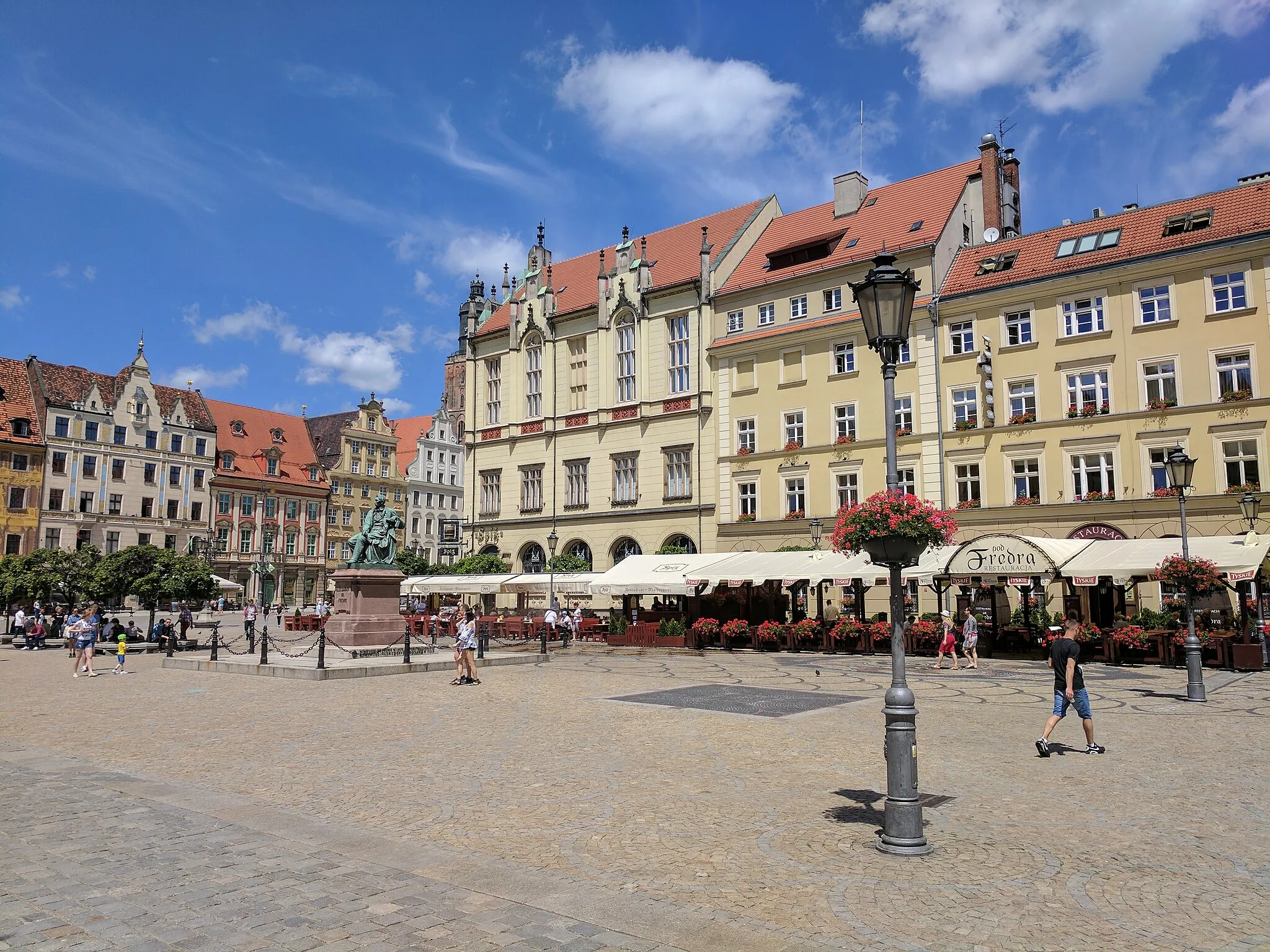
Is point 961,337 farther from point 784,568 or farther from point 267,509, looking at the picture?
point 267,509

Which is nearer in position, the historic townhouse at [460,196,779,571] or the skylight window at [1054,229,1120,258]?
the skylight window at [1054,229,1120,258]

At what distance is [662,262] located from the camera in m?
51.8

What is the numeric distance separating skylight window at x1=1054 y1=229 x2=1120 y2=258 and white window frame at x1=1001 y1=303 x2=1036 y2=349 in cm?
254

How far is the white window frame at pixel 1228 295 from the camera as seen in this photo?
32.4m

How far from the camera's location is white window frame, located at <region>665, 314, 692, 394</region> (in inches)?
1875

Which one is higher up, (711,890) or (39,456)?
(39,456)

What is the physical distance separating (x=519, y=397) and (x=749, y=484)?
16493mm

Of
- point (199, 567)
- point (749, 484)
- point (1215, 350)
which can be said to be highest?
point (1215, 350)

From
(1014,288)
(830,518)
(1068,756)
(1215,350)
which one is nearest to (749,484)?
(830,518)

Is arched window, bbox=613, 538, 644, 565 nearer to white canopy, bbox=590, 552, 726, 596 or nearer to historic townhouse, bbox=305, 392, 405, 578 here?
white canopy, bbox=590, 552, 726, 596

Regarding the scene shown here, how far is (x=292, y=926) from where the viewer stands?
578 cm

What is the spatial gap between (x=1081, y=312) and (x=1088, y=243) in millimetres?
3260

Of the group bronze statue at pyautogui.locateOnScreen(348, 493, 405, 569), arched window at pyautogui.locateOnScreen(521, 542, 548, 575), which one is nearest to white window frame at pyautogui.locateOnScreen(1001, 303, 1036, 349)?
bronze statue at pyautogui.locateOnScreen(348, 493, 405, 569)

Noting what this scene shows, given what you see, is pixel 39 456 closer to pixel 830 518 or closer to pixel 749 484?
pixel 749 484
